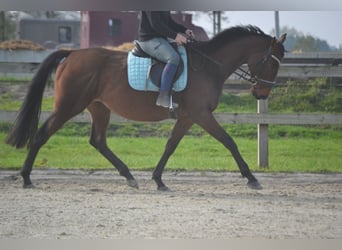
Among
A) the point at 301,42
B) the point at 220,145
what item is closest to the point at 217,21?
the point at 301,42

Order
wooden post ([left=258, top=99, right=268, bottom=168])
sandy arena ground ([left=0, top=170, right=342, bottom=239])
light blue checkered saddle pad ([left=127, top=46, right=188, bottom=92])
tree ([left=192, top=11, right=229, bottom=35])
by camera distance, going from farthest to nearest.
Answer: wooden post ([left=258, top=99, right=268, bottom=168]) → light blue checkered saddle pad ([left=127, top=46, right=188, bottom=92]) → sandy arena ground ([left=0, top=170, right=342, bottom=239]) → tree ([left=192, top=11, right=229, bottom=35])

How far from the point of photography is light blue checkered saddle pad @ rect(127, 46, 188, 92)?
19.1 feet

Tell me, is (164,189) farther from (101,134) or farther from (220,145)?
(220,145)

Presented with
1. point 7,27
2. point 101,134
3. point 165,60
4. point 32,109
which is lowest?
point 101,134

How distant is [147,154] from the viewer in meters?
8.37

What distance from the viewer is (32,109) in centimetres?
619

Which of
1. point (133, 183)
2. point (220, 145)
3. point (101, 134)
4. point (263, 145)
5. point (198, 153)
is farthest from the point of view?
point (220, 145)

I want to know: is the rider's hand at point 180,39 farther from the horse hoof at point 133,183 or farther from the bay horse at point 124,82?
the horse hoof at point 133,183

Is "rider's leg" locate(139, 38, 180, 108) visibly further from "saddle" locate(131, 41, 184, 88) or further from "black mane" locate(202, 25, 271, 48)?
"black mane" locate(202, 25, 271, 48)

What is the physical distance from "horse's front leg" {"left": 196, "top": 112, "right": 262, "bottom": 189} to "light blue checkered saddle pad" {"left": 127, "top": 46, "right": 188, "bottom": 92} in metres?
0.42

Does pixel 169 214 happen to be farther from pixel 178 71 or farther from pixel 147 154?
pixel 147 154

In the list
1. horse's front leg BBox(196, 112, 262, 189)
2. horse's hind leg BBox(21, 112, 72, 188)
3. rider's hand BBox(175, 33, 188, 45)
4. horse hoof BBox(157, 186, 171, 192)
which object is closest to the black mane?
rider's hand BBox(175, 33, 188, 45)

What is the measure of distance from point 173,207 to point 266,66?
2131 mm
